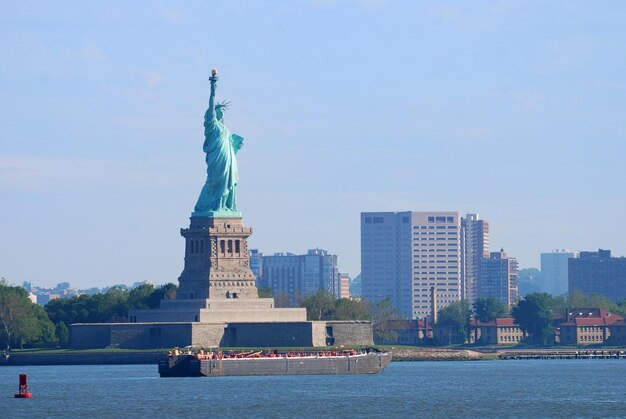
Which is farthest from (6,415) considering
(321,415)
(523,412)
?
(523,412)

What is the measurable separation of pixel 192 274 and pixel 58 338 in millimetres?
18734

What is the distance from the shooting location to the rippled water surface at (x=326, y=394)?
95.1 metres

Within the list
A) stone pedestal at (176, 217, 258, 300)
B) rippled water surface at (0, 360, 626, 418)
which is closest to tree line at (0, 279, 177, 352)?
stone pedestal at (176, 217, 258, 300)

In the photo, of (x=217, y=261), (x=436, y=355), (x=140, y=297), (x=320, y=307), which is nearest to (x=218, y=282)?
(x=217, y=261)

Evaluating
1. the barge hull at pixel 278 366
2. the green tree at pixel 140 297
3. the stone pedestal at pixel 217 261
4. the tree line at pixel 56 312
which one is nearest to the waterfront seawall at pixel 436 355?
the stone pedestal at pixel 217 261

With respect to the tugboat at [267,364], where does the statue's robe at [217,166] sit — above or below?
above

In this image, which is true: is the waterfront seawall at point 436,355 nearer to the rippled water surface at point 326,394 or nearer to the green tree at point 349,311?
the green tree at point 349,311

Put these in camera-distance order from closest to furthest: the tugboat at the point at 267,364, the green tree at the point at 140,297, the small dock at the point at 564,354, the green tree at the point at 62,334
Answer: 1. the tugboat at the point at 267,364
2. the green tree at the point at 62,334
3. the green tree at the point at 140,297
4. the small dock at the point at 564,354

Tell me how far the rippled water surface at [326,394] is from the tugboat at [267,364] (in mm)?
1174

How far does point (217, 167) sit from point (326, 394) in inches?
2179

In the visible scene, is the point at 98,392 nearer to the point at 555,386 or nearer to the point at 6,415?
the point at 6,415

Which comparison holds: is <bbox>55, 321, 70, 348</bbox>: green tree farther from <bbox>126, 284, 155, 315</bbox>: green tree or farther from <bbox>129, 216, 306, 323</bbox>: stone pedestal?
<bbox>129, 216, 306, 323</bbox>: stone pedestal

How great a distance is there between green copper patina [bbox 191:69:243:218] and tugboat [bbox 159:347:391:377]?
2728 centimetres

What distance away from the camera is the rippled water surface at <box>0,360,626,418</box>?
95125 mm
